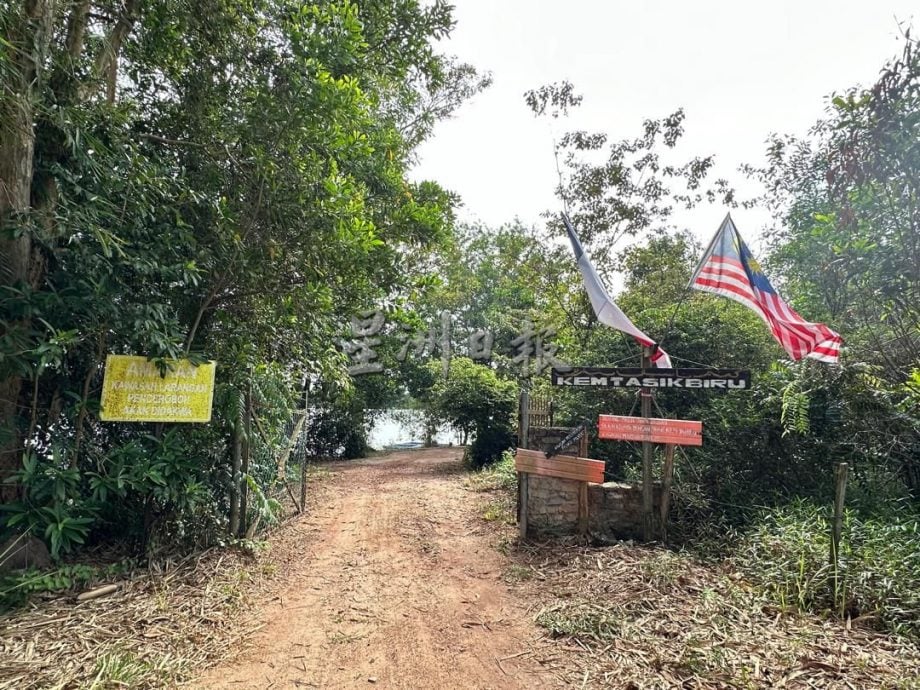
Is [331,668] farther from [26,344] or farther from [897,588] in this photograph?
[897,588]

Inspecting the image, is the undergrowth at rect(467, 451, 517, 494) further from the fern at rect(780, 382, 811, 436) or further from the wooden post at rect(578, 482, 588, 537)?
the fern at rect(780, 382, 811, 436)

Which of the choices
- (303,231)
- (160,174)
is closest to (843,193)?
(303,231)

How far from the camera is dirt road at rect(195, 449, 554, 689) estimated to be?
2.83 m

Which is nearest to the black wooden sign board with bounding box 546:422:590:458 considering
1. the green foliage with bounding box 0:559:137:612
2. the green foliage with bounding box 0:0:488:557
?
the green foliage with bounding box 0:0:488:557

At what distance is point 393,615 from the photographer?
361 centimetres

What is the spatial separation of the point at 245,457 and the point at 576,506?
3.55 m

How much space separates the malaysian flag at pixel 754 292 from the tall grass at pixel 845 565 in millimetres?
1496

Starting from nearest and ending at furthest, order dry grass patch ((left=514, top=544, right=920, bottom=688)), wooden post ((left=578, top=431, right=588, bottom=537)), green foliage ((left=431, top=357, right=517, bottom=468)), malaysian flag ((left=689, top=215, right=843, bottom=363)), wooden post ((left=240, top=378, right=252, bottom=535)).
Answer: dry grass patch ((left=514, top=544, right=920, bottom=688)) < malaysian flag ((left=689, top=215, right=843, bottom=363)) < wooden post ((left=240, top=378, right=252, bottom=535)) < wooden post ((left=578, top=431, right=588, bottom=537)) < green foliage ((left=431, top=357, right=517, bottom=468))

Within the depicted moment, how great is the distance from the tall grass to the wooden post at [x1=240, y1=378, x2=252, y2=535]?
15.5 ft

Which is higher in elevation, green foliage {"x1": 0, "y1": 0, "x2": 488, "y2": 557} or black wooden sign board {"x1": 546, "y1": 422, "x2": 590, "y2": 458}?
green foliage {"x1": 0, "y1": 0, "x2": 488, "y2": 557}

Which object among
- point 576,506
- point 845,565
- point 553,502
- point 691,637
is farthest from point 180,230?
point 845,565

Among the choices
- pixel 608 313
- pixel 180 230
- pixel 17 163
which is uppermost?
pixel 17 163

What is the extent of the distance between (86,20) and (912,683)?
747 cm

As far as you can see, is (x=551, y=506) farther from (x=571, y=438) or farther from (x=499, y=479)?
(x=499, y=479)
